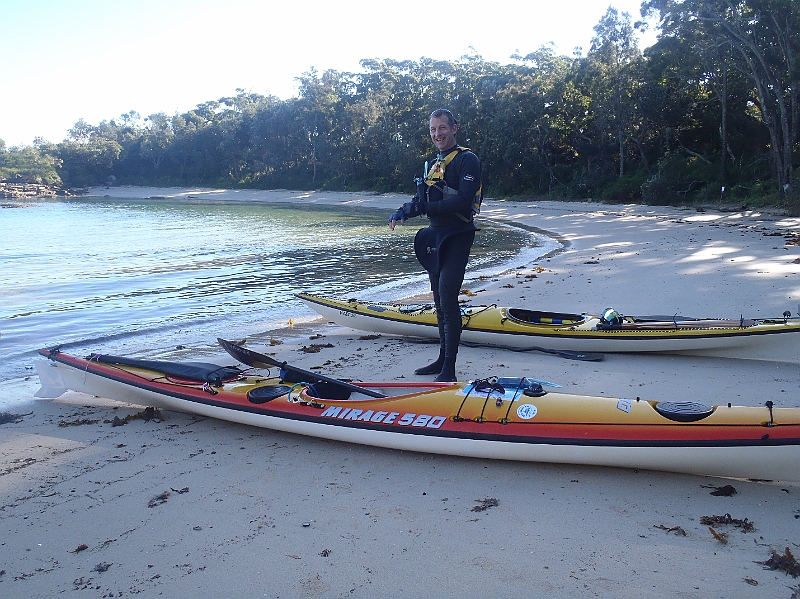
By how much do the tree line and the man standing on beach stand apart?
54.7 ft

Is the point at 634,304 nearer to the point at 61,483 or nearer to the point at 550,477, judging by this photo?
the point at 550,477

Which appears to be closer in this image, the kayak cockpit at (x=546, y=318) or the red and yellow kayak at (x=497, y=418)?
the red and yellow kayak at (x=497, y=418)

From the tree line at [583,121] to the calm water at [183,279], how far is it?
373 inches

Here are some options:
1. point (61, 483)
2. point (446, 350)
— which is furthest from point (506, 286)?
point (61, 483)

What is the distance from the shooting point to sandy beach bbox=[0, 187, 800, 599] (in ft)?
7.58

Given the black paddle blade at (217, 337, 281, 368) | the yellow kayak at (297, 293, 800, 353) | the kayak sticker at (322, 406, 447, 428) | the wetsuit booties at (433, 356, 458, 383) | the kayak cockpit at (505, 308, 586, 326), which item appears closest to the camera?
the kayak sticker at (322, 406, 447, 428)

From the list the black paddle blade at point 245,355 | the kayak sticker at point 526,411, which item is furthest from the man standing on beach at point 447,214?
the black paddle blade at point 245,355

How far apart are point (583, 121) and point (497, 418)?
31.4 meters

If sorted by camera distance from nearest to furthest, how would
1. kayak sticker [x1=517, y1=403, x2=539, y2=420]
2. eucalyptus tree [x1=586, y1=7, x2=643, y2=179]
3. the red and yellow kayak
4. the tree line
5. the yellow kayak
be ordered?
1. the red and yellow kayak
2. kayak sticker [x1=517, y1=403, x2=539, y2=420]
3. the yellow kayak
4. the tree line
5. eucalyptus tree [x1=586, y1=7, x2=643, y2=179]

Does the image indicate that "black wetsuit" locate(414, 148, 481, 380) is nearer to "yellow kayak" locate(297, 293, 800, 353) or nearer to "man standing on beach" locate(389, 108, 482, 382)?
"man standing on beach" locate(389, 108, 482, 382)

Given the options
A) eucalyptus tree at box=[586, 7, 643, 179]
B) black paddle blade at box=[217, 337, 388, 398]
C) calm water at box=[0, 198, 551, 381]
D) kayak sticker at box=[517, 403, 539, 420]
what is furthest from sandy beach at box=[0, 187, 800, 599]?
eucalyptus tree at box=[586, 7, 643, 179]

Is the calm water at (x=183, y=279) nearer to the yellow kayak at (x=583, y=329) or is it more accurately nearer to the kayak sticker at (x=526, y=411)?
the yellow kayak at (x=583, y=329)

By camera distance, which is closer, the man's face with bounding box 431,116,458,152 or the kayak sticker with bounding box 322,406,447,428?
the kayak sticker with bounding box 322,406,447,428

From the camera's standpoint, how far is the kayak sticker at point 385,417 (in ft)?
11.0
